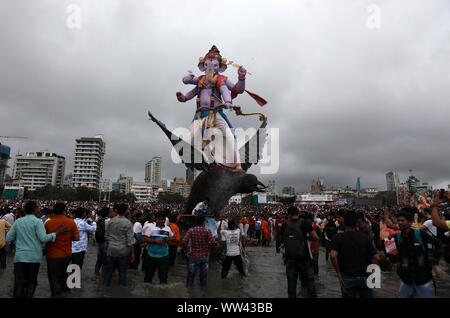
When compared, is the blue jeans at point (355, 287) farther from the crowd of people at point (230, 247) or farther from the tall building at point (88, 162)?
the tall building at point (88, 162)

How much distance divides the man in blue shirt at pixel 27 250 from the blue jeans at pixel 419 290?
5.03 meters

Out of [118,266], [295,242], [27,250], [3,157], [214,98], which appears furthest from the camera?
[3,157]

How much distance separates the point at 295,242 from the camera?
5555 mm

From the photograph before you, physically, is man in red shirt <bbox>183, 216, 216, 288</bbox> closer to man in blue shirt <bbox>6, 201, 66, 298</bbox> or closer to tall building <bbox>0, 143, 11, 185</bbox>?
man in blue shirt <bbox>6, 201, 66, 298</bbox>

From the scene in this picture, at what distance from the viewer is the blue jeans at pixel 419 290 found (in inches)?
161

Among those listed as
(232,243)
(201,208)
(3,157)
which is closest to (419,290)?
(232,243)

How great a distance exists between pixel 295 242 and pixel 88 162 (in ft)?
484

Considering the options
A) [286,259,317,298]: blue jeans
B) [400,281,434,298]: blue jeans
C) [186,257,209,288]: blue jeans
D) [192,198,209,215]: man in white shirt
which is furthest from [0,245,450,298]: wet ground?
[400,281,434,298]: blue jeans

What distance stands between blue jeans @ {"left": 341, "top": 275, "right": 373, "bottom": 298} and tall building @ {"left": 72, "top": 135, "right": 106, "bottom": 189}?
146275 mm

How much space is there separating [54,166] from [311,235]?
162m

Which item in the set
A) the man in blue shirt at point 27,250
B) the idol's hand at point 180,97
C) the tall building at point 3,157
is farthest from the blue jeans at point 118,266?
the tall building at point 3,157

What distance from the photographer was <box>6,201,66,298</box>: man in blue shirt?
204 inches

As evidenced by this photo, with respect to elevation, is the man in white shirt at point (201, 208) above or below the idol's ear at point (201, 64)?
below

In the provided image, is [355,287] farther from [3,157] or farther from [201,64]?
[3,157]
